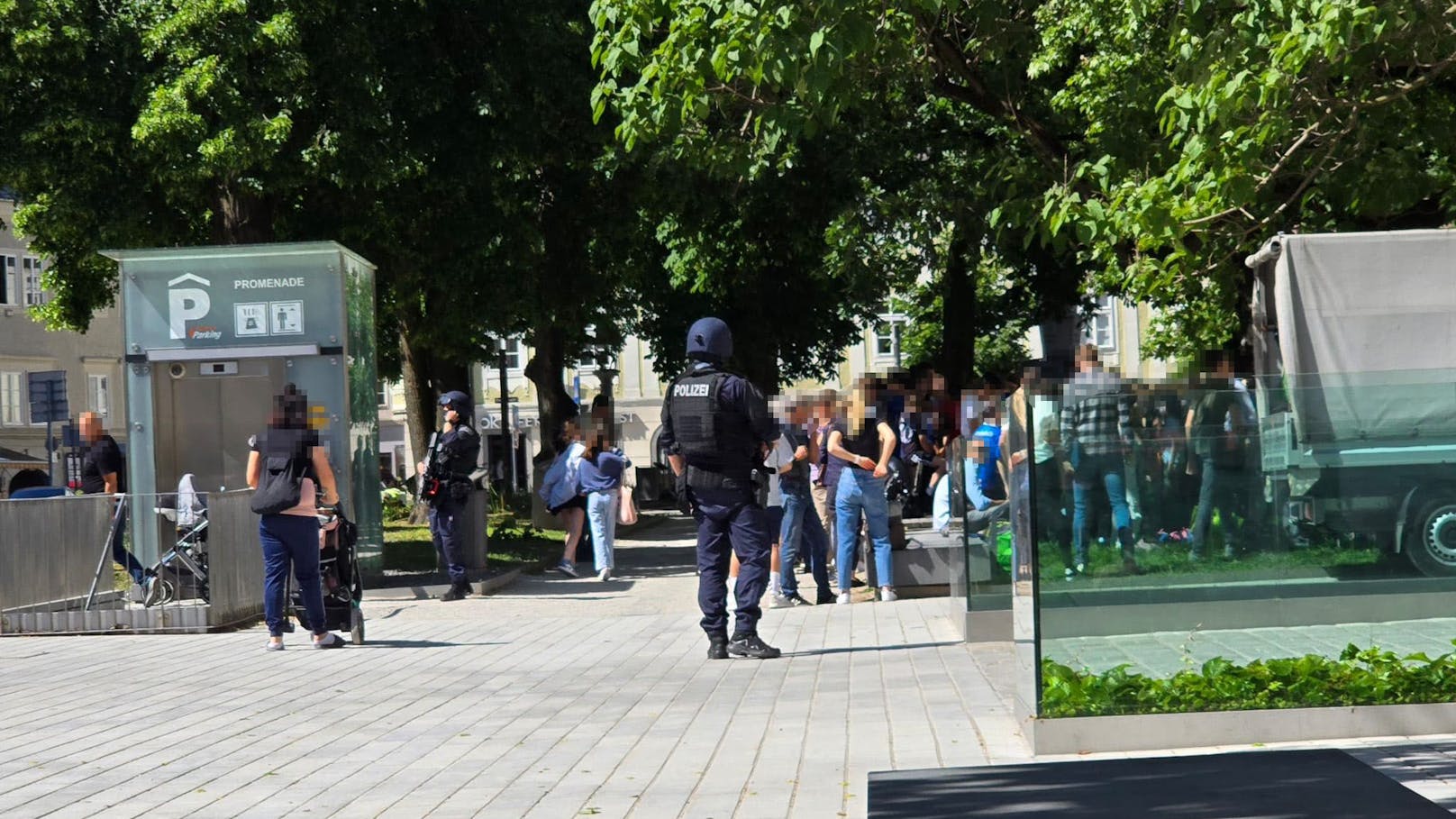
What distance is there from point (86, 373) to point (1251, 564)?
5883 cm

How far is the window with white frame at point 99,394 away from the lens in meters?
61.8

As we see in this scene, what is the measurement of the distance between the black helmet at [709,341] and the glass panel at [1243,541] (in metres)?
3.96

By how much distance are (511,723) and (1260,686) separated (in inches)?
135

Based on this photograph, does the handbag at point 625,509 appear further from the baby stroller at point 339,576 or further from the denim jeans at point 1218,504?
the denim jeans at point 1218,504

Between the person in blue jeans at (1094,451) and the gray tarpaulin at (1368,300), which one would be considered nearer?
the person in blue jeans at (1094,451)

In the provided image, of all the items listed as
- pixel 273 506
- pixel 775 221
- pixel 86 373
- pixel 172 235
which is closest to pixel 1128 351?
pixel 86 373

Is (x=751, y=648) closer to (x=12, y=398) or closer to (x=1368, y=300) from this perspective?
(x=1368, y=300)

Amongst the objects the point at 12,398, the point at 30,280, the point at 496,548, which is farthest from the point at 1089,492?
the point at 30,280

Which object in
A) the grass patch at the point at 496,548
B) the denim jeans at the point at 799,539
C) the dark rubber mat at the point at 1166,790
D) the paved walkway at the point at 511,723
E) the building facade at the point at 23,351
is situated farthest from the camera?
the building facade at the point at 23,351

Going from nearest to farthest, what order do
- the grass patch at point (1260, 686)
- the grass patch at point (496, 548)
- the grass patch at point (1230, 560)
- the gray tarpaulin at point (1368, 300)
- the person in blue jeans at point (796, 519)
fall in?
1. the grass patch at point (1260, 686)
2. the grass patch at point (1230, 560)
3. the gray tarpaulin at point (1368, 300)
4. the person in blue jeans at point (796, 519)
5. the grass patch at point (496, 548)

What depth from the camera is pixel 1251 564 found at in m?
7.80

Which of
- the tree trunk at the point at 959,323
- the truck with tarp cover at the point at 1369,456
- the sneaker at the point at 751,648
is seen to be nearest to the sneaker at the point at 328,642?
the sneaker at the point at 751,648

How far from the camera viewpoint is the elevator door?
16.8m

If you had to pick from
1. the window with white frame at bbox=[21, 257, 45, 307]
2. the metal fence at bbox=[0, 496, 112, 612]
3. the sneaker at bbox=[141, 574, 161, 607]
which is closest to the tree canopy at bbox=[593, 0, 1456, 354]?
the sneaker at bbox=[141, 574, 161, 607]
